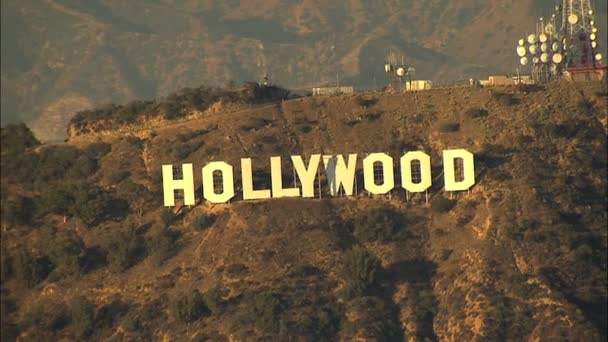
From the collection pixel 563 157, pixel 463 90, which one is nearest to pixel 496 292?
pixel 563 157

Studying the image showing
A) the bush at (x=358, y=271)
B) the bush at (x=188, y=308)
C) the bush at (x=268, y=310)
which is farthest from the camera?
the bush at (x=358, y=271)

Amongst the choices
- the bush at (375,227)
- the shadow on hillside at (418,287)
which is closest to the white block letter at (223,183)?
the bush at (375,227)

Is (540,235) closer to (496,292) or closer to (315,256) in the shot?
(496,292)

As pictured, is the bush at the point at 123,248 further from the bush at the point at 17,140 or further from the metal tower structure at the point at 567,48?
the metal tower structure at the point at 567,48

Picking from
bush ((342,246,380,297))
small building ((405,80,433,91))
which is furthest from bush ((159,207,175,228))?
small building ((405,80,433,91))

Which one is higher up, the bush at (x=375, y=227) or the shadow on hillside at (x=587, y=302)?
the bush at (x=375, y=227)

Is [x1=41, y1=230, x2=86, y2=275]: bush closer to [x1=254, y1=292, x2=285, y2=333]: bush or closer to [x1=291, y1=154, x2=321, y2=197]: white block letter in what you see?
[x1=254, y1=292, x2=285, y2=333]: bush

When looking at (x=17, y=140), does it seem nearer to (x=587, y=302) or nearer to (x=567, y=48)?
(x=567, y=48)
